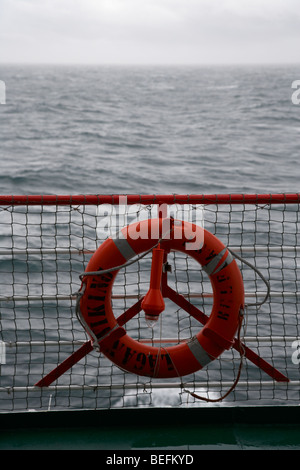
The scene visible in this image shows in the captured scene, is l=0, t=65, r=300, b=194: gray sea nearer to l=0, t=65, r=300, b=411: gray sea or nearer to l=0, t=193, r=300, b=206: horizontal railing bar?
l=0, t=65, r=300, b=411: gray sea

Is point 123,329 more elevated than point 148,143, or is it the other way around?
point 123,329

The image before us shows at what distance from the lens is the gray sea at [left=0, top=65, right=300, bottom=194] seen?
13375 millimetres

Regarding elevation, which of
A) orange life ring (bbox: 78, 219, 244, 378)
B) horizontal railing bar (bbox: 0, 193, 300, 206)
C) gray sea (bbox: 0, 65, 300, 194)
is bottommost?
gray sea (bbox: 0, 65, 300, 194)

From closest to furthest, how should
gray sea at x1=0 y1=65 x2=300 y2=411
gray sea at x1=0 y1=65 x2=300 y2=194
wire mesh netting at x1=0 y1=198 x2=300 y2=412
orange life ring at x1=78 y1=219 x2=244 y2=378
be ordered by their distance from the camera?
orange life ring at x1=78 y1=219 x2=244 y2=378
wire mesh netting at x1=0 y1=198 x2=300 y2=412
gray sea at x1=0 y1=65 x2=300 y2=411
gray sea at x1=0 y1=65 x2=300 y2=194

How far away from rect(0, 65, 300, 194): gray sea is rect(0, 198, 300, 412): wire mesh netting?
5696 mm

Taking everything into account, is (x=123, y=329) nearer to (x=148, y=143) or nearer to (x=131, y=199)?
(x=131, y=199)

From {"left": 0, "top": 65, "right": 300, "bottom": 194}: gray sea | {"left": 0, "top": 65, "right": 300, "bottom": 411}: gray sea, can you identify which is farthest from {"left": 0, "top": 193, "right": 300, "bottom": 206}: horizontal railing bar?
{"left": 0, "top": 65, "right": 300, "bottom": 194}: gray sea

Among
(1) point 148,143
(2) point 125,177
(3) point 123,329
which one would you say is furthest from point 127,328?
(1) point 148,143

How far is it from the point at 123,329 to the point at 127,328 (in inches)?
105

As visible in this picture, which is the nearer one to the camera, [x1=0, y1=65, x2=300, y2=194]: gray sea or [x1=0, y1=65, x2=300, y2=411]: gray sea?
[x1=0, y1=65, x2=300, y2=411]: gray sea

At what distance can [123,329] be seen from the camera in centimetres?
215

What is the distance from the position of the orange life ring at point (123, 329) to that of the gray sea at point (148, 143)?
10055 millimetres

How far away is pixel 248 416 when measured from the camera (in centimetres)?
234
